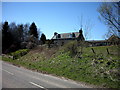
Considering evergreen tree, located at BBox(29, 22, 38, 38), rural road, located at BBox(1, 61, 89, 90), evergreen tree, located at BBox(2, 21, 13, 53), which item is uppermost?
evergreen tree, located at BBox(29, 22, 38, 38)

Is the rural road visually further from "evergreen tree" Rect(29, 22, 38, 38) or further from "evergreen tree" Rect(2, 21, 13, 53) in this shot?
"evergreen tree" Rect(29, 22, 38, 38)

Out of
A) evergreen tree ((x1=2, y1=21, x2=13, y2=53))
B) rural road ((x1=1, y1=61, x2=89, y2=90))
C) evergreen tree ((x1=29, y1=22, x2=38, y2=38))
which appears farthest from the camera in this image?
evergreen tree ((x1=29, y1=22, x2=38, y2=38))

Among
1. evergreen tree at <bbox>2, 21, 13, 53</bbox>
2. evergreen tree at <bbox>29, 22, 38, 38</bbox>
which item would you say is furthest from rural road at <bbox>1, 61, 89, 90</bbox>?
evergreen tree at <bbox>29, 22, 38, 38</bbox>

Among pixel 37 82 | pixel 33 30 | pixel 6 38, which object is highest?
pixel 33 30

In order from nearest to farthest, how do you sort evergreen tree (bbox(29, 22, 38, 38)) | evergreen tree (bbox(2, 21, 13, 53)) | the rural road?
the rural road < evergreen tree (bbox(2, 21, 13, 53)) < evergreen tree (bbox(29, 22, 38, 38))

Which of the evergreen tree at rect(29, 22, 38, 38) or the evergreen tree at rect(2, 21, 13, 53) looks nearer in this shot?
the evergreen tree at rect(2, 21, 13, 53)

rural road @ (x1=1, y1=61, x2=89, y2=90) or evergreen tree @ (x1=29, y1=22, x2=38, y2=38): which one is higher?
evergreen tree @ (x1=29, y1=22, x2=38, y2=38)

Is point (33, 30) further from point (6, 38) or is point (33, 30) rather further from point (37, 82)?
point (37, 82)

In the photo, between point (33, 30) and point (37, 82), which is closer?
point (37, 82)

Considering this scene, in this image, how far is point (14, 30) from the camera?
4791 centimetres

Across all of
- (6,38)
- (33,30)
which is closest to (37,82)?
(6,38)

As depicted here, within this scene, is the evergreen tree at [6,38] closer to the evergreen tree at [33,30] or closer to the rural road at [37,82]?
the evergreen tree at [33,30]

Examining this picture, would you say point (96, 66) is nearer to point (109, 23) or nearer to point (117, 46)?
point (117, 46)

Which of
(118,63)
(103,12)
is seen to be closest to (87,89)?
(118,63)
